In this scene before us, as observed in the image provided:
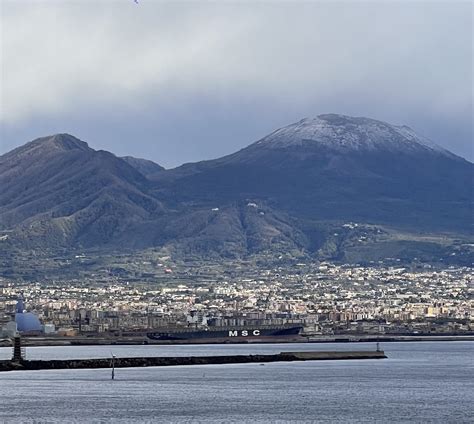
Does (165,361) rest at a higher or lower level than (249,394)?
higher

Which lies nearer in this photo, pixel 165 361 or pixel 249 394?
pixel 249 394

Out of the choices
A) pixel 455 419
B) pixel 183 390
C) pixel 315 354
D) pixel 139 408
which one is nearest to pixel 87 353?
pixel 315 354

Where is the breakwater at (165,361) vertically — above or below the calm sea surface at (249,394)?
above

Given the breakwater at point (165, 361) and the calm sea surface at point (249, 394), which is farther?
the breakwater at point (165, 361)
